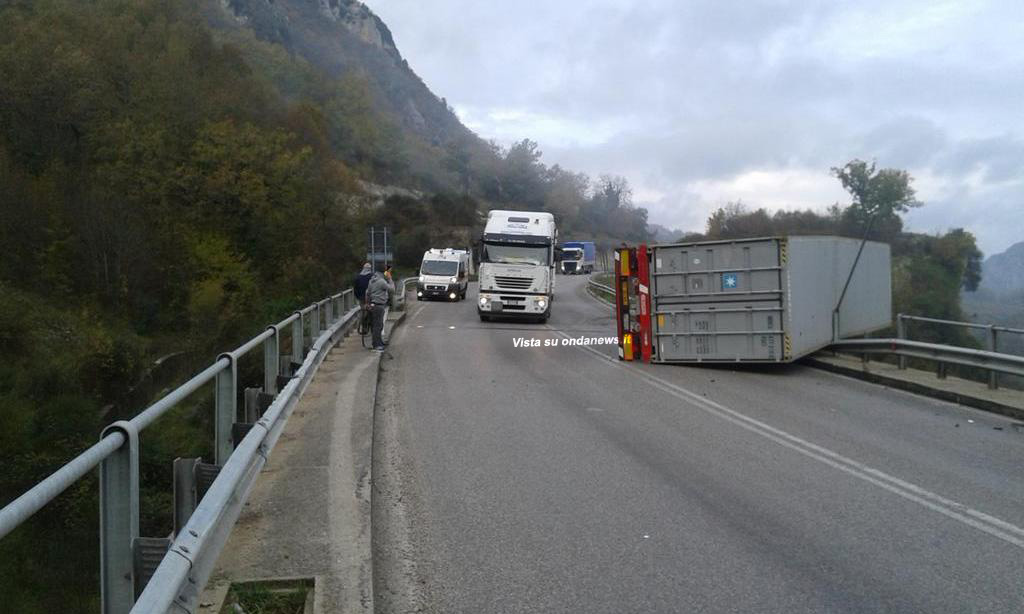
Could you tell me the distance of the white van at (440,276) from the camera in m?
44.9

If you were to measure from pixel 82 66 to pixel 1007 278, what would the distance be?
50.0 metres

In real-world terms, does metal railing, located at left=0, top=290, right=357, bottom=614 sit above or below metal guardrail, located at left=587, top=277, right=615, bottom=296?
below

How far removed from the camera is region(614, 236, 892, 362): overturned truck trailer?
16984 millimetres

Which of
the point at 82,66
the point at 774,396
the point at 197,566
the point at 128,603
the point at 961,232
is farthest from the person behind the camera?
the point at 82,66

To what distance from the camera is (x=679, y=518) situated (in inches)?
280

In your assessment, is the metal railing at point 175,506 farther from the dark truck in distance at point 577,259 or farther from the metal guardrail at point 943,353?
the dark truck in distance at point 577,259

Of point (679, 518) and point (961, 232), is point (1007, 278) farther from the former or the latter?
point (679, 518)

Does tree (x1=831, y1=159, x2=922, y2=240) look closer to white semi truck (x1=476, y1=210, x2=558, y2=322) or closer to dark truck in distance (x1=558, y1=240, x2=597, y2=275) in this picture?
white semi truck (x1=476, y1=210, x2=558, y2=322)

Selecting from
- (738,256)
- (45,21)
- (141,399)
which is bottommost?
(141,399)

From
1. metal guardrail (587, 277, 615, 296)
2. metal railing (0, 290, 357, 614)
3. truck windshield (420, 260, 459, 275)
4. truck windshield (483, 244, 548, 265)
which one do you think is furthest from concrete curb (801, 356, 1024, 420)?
metal guardrail (587, 277, 615, 296)

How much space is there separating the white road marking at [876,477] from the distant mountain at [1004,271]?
21403 mm

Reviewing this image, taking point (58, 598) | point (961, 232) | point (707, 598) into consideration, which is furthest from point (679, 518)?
point (961, 232)

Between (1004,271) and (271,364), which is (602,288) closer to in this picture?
(1004,271)

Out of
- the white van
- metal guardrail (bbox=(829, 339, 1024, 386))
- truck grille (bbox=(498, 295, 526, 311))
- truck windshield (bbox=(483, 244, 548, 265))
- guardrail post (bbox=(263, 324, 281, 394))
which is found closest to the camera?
guardrail post (bbox=(263, 324, 281, 394))
